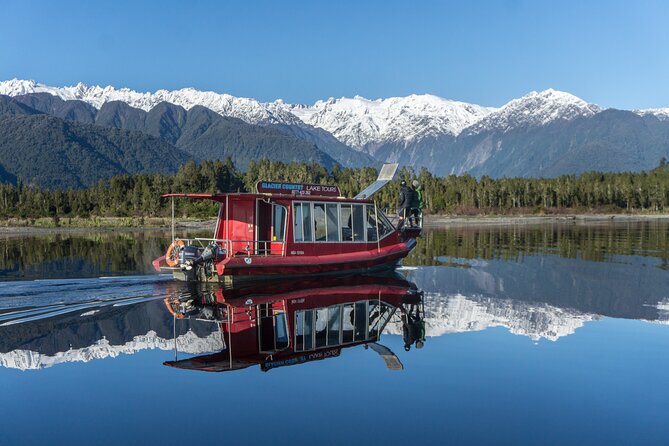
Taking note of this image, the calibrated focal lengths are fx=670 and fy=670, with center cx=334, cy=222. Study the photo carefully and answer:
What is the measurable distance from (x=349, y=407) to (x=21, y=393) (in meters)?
5.30

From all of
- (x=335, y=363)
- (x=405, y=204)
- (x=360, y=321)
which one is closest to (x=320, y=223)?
(x=405, y=204)

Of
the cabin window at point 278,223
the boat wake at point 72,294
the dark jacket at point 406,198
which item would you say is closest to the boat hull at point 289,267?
the boat wake at point 72,294

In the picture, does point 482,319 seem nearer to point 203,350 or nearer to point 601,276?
point 203,350

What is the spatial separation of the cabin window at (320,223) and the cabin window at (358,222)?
58.2 inches

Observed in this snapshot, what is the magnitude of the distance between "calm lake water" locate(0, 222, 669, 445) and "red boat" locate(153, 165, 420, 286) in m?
1.25

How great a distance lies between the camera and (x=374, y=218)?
27.4 m

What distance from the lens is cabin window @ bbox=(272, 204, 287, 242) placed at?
2559 cm

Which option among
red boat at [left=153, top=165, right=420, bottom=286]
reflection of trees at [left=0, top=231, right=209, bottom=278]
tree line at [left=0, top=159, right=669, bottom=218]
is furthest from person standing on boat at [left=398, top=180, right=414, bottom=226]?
tree line at [left=0, top=159, right=669, bottom=218]

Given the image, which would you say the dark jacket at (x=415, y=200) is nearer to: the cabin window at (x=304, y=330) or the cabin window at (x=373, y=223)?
the cabin window at (x=373, y=223)

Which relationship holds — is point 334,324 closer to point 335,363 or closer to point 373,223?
point 335,363

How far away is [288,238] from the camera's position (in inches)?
975

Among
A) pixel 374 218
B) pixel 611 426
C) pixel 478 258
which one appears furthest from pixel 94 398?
pixel 478 258

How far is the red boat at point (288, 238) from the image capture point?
23.2 m

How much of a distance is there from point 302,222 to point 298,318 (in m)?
9.13
